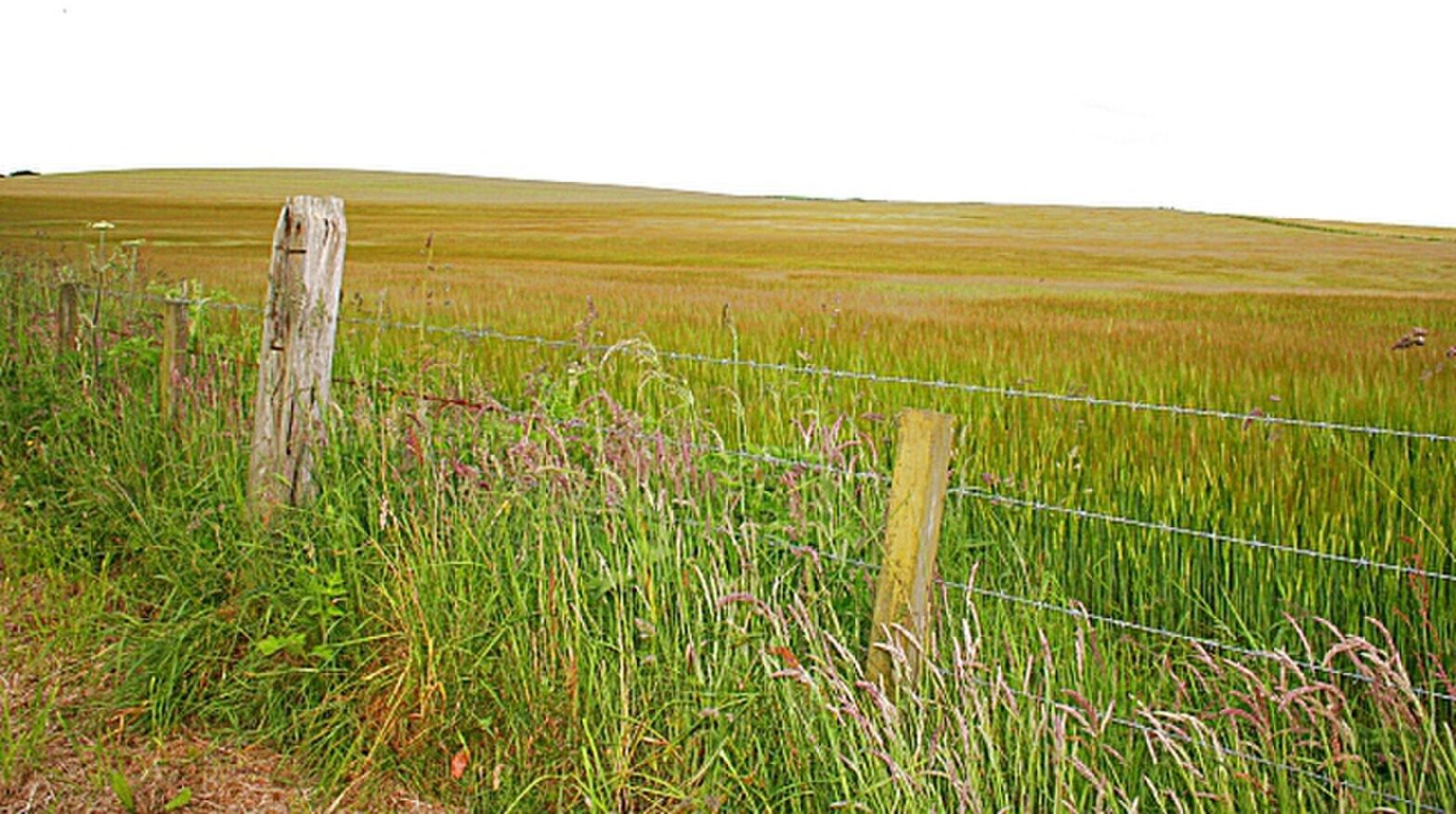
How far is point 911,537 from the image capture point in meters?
3.24

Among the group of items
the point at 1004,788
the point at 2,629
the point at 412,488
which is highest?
the point at 412,488

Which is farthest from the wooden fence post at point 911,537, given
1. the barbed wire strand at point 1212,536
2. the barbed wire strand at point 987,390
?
the barbed wire strand at point 987,390

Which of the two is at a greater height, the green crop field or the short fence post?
the short fence post

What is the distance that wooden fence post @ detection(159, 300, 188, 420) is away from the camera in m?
5.70

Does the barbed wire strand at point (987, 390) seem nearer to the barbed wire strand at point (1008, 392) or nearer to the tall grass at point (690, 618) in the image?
the barbed wire strand at point (1008, 392)

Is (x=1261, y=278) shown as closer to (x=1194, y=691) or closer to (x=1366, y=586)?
(x=1366, y=586)

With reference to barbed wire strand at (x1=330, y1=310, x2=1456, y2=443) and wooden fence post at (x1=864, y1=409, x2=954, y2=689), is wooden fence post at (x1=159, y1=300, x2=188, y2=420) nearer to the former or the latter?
barbed wire strand at (x1=330, y1=310, x2=1456, y2=443)

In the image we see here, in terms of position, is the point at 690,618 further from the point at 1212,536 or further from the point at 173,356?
the point at 173,356

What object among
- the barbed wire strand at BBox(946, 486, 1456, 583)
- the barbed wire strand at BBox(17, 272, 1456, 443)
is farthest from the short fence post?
the barbed wire strand at BBox(946, 486, 1456, 583)

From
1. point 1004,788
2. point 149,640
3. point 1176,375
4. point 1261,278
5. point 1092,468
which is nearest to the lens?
point 1004,788

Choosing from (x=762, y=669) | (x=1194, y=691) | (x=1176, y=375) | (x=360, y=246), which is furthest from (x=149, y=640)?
(x=360, y=246)

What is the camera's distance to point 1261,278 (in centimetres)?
1952

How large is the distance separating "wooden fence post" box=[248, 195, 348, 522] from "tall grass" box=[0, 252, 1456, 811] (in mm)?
122

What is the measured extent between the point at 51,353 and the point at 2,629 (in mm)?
2343
